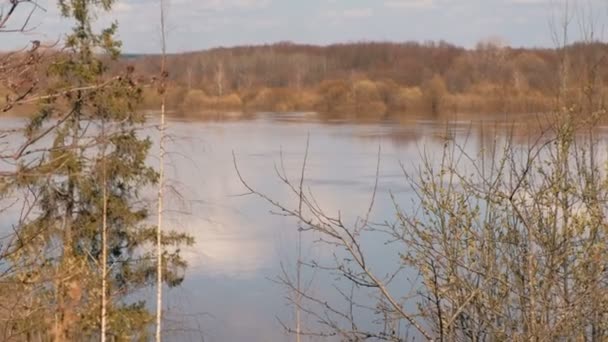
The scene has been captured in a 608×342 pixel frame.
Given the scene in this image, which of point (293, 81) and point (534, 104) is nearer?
point (534, 104)

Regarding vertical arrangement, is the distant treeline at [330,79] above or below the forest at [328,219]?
above

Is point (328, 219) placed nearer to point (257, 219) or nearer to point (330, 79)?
point (257, 219)

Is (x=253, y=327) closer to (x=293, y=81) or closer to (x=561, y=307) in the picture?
(x=561, y=307)

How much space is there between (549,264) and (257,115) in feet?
104

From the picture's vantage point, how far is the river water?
9117 millimetres

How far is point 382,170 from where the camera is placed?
1695cm

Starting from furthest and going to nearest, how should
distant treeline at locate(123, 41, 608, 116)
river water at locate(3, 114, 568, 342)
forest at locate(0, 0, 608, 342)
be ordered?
distant treeline at locate(123, 41, 608, 116), river water at locate(3, 114, 568, 342), forest at locate(0, 0, 608, 342)

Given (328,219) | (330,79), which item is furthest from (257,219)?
(330,79)

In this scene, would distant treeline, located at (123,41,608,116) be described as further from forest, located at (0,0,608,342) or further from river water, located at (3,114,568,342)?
forest, located at (0,0,608,342)

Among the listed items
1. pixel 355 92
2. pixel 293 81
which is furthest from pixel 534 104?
pixel 293 81

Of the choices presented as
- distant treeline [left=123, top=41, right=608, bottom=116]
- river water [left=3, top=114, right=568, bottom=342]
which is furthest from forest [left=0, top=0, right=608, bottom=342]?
distant treeline [left=123, top=41, right=608, bottom=116]

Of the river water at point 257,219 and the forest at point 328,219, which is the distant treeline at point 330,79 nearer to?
the river water at point 257,219

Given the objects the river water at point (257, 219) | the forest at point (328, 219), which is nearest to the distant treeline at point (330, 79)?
the river water at point (257, 219)

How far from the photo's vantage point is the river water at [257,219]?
9.12 m
